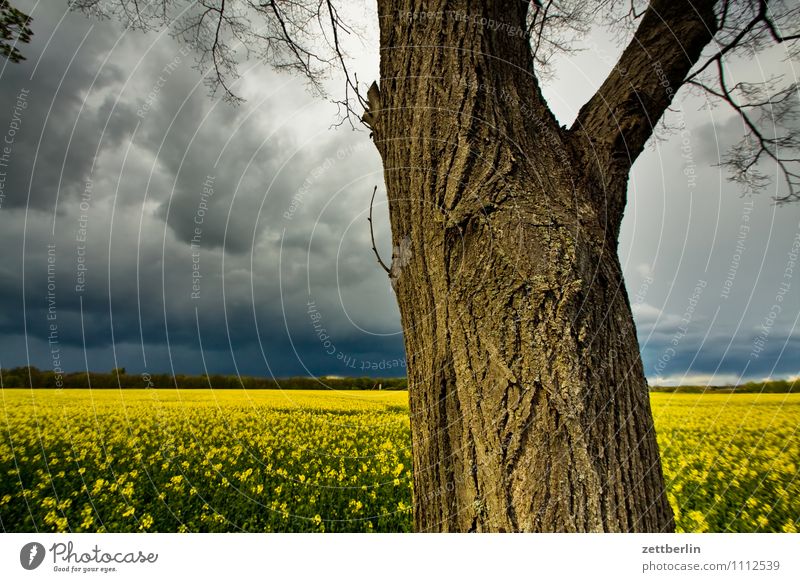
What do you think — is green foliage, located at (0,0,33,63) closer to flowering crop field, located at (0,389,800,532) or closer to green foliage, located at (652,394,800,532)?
flowering crop field, located at (0,389,800,532)

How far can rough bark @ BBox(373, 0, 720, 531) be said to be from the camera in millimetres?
1543

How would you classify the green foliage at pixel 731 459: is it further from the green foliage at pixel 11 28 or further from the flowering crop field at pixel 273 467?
the green foliage at pixel 11 28

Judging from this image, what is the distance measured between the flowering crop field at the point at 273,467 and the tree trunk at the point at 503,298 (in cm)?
213

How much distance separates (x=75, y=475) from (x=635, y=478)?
460 cm

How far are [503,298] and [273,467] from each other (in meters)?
3.57

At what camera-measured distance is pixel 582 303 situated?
1.63 metres

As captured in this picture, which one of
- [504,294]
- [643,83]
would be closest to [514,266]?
[504,294]
